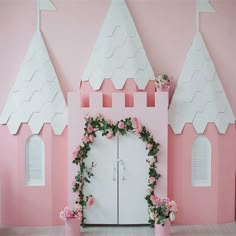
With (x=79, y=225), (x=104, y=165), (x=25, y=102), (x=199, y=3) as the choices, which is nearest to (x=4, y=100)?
(x=25, y=102)

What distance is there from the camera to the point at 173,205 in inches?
204

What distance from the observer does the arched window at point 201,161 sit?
5.75 m

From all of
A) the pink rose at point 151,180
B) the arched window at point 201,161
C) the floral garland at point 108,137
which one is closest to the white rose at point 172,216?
the floral garland at point 108,137

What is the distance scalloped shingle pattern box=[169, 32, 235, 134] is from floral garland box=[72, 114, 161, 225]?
494mm

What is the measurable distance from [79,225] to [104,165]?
2.90 feet

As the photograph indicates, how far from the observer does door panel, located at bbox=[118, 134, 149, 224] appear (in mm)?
5531

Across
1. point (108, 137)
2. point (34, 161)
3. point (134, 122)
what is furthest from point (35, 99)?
point (134, 122)

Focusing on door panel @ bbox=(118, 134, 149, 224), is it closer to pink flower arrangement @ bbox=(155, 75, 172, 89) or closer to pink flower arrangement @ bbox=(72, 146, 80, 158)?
pink flower arrangement @ bbox=(72, 146, 80, 158)

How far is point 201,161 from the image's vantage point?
18.9ft

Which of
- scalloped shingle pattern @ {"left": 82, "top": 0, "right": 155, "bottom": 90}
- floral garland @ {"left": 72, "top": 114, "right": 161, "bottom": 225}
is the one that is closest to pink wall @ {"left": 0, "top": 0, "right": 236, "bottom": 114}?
scalloped shingle pattern @ {"left": 82, "top": 0, "right": 155, "bottom": 90}

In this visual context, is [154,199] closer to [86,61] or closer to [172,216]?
[172,216]

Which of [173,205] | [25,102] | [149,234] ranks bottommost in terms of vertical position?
[149,234]

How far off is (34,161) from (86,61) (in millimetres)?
1636

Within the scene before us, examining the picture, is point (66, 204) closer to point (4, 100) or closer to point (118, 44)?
point (4, 100)
